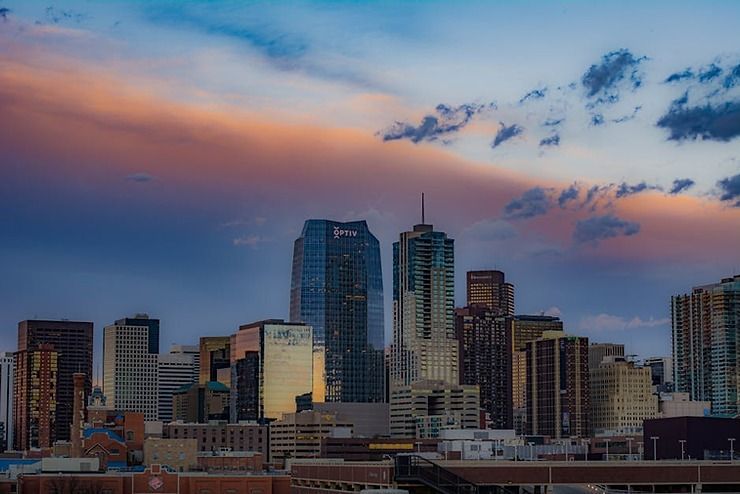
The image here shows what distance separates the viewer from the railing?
324 feet

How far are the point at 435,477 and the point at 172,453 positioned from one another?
88.6 metres

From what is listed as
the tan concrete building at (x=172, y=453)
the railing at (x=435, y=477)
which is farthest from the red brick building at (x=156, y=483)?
the tan concrete building at (x=172, y=453)

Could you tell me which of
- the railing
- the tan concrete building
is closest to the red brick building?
the railing

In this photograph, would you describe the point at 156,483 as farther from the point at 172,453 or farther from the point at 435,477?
the point at 172,453

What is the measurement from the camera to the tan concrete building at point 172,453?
180 m

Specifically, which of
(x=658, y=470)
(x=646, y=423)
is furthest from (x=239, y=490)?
(x=646, y=423)

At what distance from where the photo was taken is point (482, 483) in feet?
336

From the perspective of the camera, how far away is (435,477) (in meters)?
99.4

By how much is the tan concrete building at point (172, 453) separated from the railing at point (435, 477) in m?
78.0

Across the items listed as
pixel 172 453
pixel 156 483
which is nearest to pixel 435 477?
pixel 156 483

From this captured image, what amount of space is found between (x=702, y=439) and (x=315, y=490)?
65.6m

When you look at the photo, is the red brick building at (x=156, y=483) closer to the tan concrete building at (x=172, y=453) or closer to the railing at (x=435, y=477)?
the railing at (x=435, y=477)

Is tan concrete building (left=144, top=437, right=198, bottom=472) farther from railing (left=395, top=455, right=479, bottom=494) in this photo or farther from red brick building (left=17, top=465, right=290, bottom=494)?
railing (left=395, top=455, right=479, bottom=494)

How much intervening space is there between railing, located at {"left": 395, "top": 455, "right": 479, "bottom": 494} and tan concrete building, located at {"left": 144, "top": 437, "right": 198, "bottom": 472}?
256 feet
